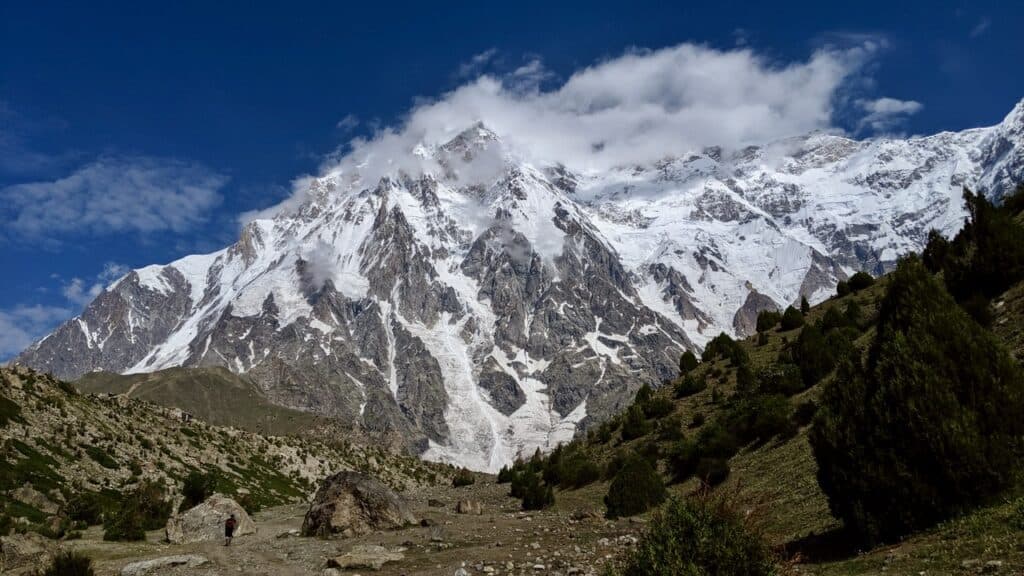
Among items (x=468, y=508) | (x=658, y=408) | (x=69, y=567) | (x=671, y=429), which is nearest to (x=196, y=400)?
(x=658, y=408)

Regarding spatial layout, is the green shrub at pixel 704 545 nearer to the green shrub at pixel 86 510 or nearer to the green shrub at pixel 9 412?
the green shrub at pixel 86 510

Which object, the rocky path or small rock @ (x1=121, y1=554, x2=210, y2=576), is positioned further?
small rock @ (x1=121, y1=554, x2=210, y2=576)

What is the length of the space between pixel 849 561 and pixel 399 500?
17124 mm

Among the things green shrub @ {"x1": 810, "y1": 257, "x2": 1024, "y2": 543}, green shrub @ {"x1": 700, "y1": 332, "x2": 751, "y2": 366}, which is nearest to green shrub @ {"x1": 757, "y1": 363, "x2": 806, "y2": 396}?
green shrub @ {"x1": 700, "y1": 332, "x2": 751, "y2": 366}

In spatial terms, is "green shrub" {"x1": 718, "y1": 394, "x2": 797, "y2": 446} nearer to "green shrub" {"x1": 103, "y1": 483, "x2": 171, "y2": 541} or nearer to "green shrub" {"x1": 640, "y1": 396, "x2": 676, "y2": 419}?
"green shrub" {"x1": 640, "y1": 396, "x2": 676, "y2": 419}

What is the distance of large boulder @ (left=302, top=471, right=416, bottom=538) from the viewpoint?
23.5 metres

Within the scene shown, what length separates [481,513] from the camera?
97.8ft

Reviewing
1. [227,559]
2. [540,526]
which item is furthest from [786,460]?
[227,559]

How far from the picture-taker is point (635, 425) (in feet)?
132

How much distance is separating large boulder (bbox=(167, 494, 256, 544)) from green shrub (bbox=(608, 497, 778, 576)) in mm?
19600

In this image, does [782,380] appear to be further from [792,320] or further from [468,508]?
[792,320]

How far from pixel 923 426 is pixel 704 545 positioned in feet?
19.0

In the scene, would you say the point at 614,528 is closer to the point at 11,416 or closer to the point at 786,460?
the point at 786,460

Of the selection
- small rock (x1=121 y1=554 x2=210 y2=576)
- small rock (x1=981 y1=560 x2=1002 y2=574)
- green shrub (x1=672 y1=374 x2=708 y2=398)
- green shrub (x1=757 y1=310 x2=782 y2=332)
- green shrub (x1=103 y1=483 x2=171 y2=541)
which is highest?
green shrub (x1=757 y1=310 x2=782 y2=332)
